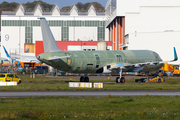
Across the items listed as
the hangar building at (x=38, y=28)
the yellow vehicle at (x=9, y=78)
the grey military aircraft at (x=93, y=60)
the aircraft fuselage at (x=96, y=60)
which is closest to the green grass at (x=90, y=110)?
the grey military aircraft at (x=93, y=60)

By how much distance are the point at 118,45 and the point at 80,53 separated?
2852 inches

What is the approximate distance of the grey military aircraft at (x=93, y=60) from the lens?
50906 millimetres

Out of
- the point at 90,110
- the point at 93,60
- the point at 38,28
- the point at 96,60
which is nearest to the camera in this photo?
the point at 90,110

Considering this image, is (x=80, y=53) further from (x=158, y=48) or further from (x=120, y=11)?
(x=120, y=11)

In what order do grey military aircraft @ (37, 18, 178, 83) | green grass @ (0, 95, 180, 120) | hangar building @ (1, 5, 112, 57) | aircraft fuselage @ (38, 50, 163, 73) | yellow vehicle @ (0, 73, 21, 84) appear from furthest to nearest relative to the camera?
1. hangar building @ (1, 5, 112, 57)
2. yellow vehicle @ (0, 73, 21, 84)
3. aircraft fuselage @ (38, 50, 163, 73)
4. grey military aircraft @ (37, 18, 178, 83)
5. green grass @ (0, 95, 180, 120)

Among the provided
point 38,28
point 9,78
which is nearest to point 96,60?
point 9,78

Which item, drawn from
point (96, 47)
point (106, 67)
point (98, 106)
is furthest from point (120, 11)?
point (98, 106)

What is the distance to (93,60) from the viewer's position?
5512 cm

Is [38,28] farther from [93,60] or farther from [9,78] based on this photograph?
[93,60]

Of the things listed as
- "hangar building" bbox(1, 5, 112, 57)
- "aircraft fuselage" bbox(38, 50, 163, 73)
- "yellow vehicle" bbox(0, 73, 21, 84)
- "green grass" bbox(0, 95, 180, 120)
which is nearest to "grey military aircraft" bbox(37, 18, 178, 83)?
"aircraft fuselage" bbox(38, 50, 163, 73)

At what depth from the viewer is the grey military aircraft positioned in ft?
167

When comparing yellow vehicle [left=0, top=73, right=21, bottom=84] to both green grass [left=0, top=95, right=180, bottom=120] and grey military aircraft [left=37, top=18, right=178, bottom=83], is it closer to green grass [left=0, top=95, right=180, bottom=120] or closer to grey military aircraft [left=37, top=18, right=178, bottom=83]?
grey military aircraft [left=37, top=18, right=178, bottom=83]

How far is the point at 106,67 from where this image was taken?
2227 inches

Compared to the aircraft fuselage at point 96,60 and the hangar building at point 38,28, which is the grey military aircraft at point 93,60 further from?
the hangar building at point 38,28
